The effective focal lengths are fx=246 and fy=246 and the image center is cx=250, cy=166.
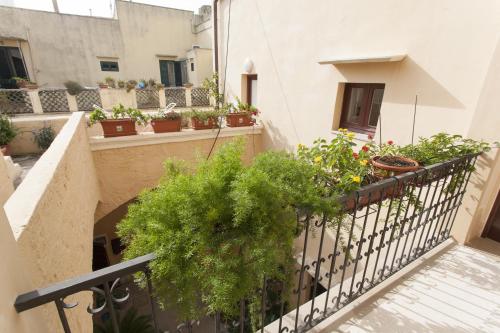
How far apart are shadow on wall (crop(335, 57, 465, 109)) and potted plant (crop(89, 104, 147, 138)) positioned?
14.7 feet

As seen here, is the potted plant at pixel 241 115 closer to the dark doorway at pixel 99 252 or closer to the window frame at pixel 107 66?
the dark doorway at pixel 99 252

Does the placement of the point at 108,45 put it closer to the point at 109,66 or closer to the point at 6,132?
the point at 109,66

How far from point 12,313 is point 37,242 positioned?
44.1 inches

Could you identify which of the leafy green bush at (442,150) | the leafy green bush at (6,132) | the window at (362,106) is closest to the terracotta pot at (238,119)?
the window at (362,106)

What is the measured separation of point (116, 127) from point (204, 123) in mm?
1959

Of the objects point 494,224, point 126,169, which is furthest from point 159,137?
point 494,224

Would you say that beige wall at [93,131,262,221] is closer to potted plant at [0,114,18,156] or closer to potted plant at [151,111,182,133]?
potted plant at [151,111,182,133]

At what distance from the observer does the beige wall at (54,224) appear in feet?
5.35

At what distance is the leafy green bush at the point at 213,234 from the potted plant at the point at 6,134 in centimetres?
614

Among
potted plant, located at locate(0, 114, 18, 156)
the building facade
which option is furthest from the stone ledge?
the building facade

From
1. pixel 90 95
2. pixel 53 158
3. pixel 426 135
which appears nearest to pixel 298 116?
pixel 426 135

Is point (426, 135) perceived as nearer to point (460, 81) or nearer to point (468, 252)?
point (460, 81)

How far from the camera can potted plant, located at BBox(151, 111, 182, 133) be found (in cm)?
560

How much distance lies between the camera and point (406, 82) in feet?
11.8
